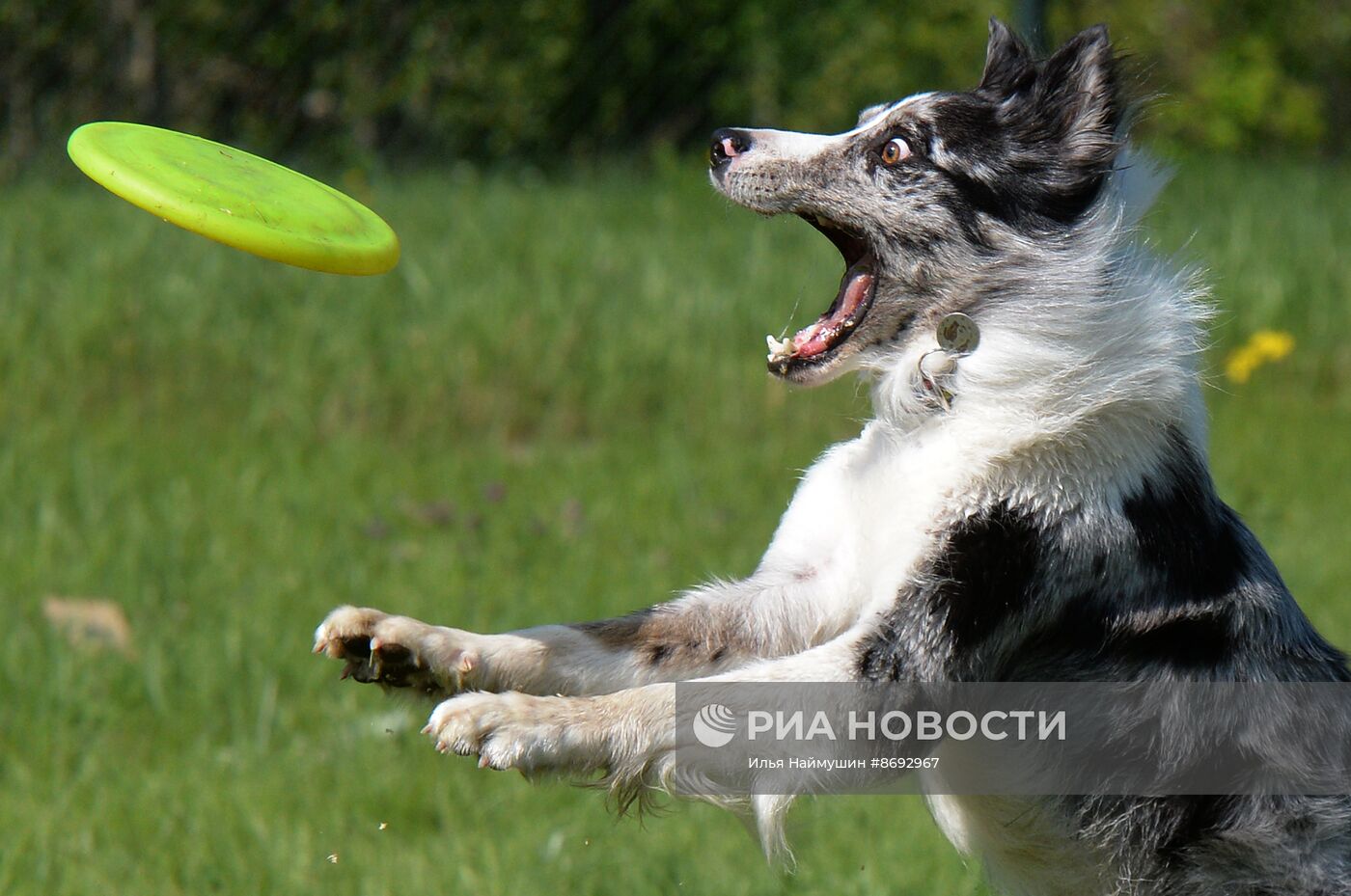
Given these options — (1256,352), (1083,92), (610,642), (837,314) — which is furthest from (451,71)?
(610,642)

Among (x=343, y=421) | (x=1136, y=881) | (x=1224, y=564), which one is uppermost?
(x=1224, y=564)

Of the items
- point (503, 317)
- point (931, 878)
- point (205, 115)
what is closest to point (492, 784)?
point (931, 878)

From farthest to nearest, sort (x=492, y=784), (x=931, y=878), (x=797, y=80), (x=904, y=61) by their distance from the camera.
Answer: (x=904, y=61) → (x=797, y=80) → (x=492, y=784) → (x=931, y=878)

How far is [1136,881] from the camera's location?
2965 millimetres

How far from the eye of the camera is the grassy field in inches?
154

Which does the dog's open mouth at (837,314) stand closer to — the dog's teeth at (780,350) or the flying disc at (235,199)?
the dog's teeth at (780,350)

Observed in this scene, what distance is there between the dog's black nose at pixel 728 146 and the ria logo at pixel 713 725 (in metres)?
1.32

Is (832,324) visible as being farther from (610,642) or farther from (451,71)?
(451,71)

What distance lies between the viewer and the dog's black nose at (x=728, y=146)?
3.50 meters

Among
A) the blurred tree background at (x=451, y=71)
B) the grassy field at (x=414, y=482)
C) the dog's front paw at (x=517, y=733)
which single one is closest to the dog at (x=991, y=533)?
the dog's front paw at (x=517, y=733)

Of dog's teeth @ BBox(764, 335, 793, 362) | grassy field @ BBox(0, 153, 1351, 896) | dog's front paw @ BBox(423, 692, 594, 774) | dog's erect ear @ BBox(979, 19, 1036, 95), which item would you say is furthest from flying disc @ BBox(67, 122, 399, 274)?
dog's erect ear @ BBox(979, 19, 1036, 95)

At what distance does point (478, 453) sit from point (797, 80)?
5.57 m

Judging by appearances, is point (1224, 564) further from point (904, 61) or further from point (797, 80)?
point (904, 61)

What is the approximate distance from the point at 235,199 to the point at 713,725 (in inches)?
57.4
